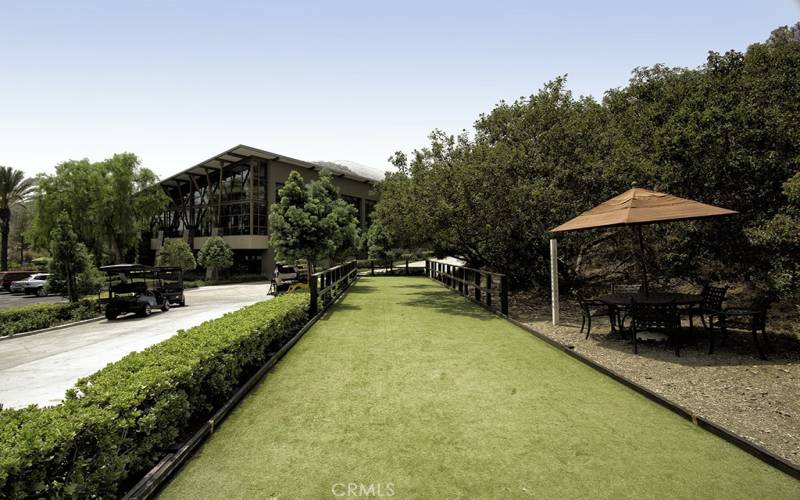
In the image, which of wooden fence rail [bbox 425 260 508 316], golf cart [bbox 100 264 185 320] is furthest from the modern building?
golf cart [bbox 100 264 185 320]

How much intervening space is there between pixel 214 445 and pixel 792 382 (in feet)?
22.7

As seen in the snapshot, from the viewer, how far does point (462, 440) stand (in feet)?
12.6

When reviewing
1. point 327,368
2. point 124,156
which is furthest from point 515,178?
point 124,156

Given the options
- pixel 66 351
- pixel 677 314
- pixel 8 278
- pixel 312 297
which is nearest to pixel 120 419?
pixel 677 314

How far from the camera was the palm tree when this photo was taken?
3625 centimetres

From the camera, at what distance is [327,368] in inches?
248

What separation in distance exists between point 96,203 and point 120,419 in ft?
122

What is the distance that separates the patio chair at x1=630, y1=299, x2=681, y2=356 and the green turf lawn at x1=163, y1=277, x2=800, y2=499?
1364mm

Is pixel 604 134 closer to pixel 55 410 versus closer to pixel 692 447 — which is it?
pixel 692 447

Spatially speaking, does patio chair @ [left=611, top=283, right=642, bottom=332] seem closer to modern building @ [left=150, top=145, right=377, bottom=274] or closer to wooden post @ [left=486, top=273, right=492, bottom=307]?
wooden post @ [left=486, top=273, right=492, bottom=307]

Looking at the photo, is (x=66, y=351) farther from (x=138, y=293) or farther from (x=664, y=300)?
(x=664, y=300)

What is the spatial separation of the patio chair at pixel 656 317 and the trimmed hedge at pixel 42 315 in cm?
1555

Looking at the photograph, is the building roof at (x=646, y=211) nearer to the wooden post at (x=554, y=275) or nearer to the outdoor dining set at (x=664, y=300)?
the outdoor dining set at (x=664, y=300)

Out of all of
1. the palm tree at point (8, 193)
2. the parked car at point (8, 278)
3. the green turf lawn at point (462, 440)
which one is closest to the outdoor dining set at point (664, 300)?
the green turf lawn at point (462, 440)
